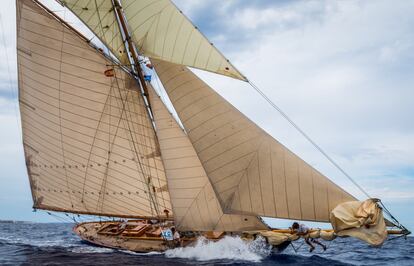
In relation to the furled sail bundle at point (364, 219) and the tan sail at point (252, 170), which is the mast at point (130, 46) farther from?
the furled sail bundle at point (364, 219)

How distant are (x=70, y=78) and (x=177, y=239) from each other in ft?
33.5

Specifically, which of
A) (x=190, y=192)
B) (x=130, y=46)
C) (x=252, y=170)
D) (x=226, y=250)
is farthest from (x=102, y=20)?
(x=226, y=250)

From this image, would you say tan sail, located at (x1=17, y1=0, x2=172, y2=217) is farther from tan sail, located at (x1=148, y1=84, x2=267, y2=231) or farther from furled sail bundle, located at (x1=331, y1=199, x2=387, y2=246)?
furled sail bundle, located at (x1=331, y1=199, x2=387, y2=246)

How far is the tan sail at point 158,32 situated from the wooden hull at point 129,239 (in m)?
8.62

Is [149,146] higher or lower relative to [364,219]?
higher

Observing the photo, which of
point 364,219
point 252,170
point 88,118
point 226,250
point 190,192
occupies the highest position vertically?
point 88,118

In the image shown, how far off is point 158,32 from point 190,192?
7521mm

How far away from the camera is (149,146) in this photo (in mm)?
24578

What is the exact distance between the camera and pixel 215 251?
22.2m

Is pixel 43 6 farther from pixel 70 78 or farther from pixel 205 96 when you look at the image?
pixel 205 96

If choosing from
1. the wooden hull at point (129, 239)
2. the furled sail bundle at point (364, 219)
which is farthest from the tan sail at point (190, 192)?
the furled sail bundle at point (364, 219)

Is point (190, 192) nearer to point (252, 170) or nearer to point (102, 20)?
point (252, 170)

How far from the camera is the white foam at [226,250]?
2142cm

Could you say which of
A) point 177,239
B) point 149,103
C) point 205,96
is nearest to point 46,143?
point 149,103
